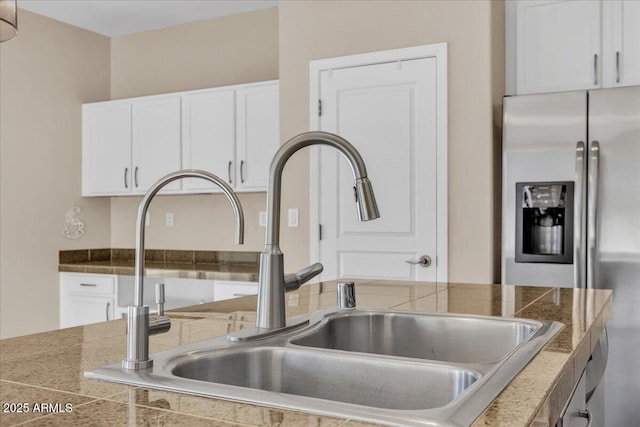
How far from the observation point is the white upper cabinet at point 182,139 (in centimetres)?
392

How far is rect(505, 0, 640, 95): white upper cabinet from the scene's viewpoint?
307cm

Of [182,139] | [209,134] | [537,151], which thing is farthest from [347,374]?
[182,139]

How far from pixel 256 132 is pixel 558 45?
183 centimetres

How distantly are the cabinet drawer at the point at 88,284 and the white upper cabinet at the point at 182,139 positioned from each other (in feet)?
2.10

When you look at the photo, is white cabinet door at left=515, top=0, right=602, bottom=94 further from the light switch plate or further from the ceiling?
the ceiling

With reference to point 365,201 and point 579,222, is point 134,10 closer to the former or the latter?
point 579,222

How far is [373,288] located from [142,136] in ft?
9.01

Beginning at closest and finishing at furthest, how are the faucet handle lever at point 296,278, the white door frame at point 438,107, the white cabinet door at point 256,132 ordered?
the faucet handle lever at point 296,278 → the white door frame at point 438,107 → the white cabinet door at point 256,132

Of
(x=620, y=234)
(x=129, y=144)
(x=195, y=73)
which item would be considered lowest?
(x=620, y=234)

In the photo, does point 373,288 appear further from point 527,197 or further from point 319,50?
point 319,50

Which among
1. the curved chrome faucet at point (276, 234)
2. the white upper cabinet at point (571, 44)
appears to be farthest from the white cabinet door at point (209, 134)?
the curved chrome faucet at point (276, 234)

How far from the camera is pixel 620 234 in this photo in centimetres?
280

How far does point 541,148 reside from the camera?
9.70 ft

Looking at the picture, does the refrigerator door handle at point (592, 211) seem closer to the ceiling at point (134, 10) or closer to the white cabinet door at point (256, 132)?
the white cabinet door at point (256, 132)
